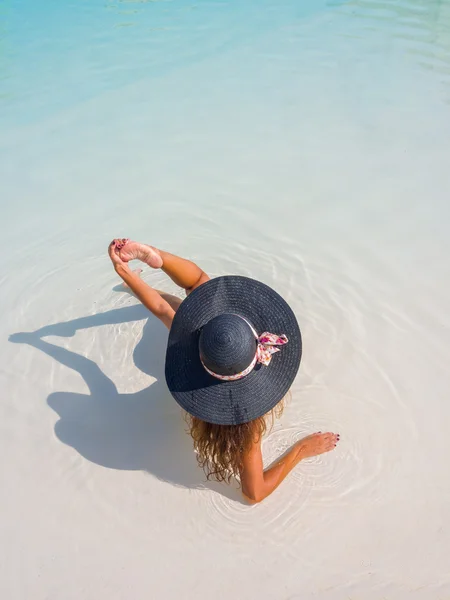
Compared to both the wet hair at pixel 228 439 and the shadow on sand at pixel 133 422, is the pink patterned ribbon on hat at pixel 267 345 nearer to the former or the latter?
the wet hair at pixel 228 439

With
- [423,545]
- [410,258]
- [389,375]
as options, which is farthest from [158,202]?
[423,545]

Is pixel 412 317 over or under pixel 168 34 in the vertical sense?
under

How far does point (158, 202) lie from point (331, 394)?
197 cm

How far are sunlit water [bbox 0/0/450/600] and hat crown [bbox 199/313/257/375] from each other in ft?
3.00

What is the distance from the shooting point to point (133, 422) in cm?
270

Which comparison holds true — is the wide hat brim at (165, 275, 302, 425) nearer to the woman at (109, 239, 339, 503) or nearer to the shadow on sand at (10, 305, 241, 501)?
the woman at (109, 239, 339, 503)

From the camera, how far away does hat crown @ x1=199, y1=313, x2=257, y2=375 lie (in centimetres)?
171

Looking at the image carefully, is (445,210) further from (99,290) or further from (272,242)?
(99,290)

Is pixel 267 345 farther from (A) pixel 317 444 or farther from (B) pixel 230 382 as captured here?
(A) pixel 317 444

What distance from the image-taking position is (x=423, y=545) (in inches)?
87.0

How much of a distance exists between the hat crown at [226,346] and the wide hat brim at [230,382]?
4.5 inches

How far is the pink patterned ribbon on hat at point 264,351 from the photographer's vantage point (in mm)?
1788

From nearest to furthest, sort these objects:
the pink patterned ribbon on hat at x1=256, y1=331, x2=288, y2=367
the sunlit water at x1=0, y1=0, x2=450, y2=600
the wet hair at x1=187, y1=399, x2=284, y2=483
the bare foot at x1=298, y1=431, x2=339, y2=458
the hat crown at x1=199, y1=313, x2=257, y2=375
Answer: the hat crown at x1=199, y1=313, x2=257, y2=375, the pink patterned ribbon on hat at x1=256, y1=331, x2=288, y2=367, the wet hair at x1=187, y1=399, x2=284, y2=483, the sunlit water at x1=0, y1=0, x2=450, y2=600, the bare foot at x1=298, y1=431, x2=339, y2=458

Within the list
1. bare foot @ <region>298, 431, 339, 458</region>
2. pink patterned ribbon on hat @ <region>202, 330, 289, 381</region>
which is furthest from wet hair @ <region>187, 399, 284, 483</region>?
bare foot @ <region>298, 431, 339, 458</region>
